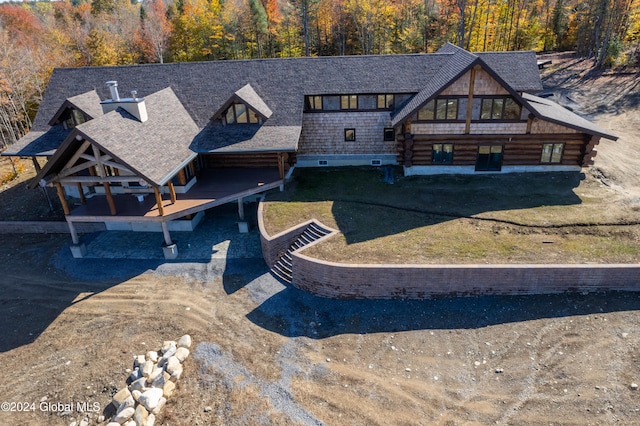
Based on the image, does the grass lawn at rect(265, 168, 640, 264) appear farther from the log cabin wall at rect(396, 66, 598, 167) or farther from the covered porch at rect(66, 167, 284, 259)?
the covered porch at rect(66, 167, 284, 259)

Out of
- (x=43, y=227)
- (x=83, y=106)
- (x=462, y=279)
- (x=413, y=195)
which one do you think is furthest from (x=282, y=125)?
(x=43, y=227)

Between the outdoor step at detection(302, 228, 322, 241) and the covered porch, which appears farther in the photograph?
the covered porch

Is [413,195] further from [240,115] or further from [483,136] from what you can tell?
[240,115]

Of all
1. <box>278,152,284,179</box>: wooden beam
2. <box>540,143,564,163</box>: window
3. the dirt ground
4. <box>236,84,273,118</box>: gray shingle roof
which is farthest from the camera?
<box>540,143,564,163</box>: window

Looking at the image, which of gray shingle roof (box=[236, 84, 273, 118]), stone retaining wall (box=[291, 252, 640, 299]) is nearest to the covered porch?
gray shingle roof (box=[236, 84, 273, 118])

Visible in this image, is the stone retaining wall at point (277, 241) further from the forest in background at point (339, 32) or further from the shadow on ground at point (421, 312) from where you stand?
the forest in background at point (339, 32)

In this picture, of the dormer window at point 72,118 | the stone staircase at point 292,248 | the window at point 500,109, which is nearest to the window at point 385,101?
the window at point 500,109

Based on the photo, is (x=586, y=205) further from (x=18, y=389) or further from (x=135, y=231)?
(x=18, y=389)
